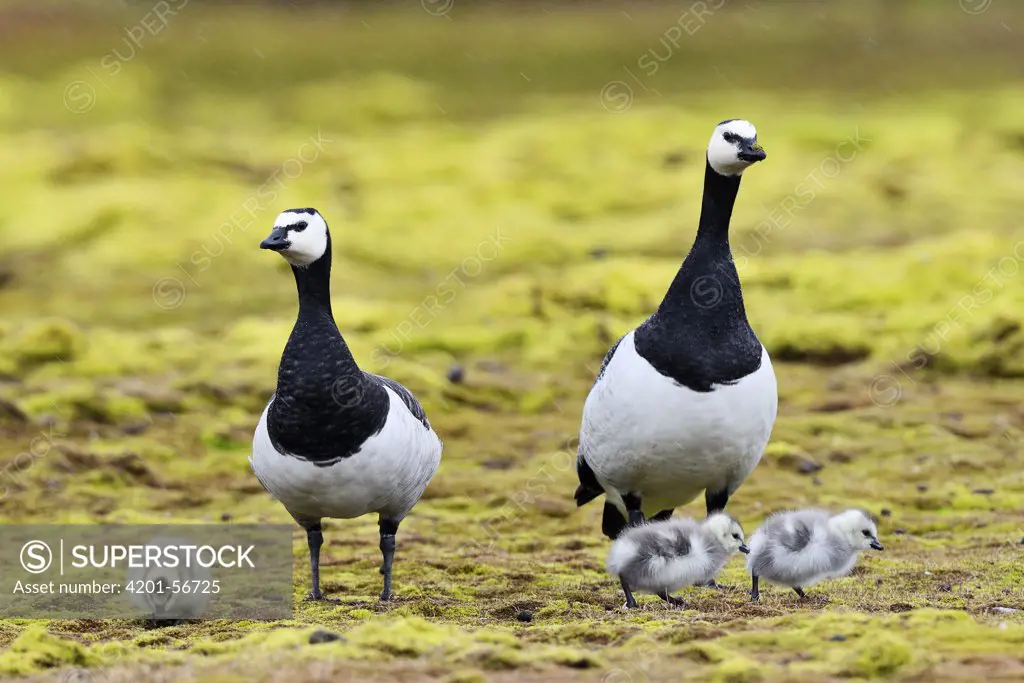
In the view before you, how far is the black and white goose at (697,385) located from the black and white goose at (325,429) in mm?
1475

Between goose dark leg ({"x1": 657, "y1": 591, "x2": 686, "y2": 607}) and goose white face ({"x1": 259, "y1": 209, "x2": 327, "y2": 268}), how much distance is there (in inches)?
138

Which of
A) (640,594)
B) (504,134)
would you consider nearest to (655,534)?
(640,594)

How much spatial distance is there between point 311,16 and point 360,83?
796 cm

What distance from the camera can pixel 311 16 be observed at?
48.5 metres

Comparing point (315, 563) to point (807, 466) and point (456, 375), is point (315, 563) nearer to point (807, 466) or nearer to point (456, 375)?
point (807, 466)

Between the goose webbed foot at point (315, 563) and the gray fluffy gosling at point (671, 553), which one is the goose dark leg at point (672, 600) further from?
the goose webbed foot at point (315, 563)

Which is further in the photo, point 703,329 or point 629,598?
point 703,329

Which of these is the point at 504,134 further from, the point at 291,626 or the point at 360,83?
the point at 291,626

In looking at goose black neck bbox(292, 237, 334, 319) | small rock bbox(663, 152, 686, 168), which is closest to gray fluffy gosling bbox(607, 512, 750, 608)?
goose black neck bbox(292, 237, 334, 319)

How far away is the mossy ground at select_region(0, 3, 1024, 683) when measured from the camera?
847 cm

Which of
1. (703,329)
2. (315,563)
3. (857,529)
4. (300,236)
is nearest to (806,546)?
(857,529)

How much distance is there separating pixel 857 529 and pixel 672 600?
4.42 feet

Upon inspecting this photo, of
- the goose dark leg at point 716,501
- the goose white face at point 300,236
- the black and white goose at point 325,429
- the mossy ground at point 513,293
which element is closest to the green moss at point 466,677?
the mossy ground at point 513,293

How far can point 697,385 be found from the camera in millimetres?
9617
